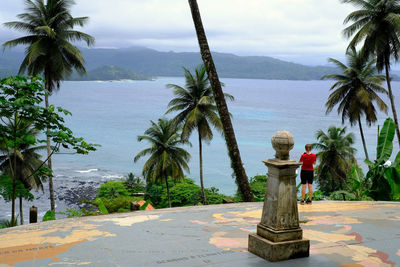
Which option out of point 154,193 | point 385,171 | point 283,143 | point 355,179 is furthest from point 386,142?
point 154,193

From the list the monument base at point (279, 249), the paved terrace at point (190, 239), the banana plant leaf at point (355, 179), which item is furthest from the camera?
the banana plant leaf at point (355, 179)

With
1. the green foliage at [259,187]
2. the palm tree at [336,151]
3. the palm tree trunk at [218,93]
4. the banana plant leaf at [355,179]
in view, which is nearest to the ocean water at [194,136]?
the green foliage at [259,187]

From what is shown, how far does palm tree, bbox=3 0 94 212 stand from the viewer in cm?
2425

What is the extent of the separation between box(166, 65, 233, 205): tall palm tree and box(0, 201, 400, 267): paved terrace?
19.7 meters

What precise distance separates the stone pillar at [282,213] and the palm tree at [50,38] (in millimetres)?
21532

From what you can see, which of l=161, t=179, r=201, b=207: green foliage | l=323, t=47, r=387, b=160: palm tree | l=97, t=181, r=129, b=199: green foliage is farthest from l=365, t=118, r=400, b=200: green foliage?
l=97, t=181, r=129, b=199: green foliage

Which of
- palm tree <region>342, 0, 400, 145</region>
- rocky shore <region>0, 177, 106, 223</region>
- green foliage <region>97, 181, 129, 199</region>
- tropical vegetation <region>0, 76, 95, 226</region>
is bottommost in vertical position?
rocky shore <region>0, 177, 106, 223</region>

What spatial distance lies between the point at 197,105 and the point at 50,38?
38.6ft

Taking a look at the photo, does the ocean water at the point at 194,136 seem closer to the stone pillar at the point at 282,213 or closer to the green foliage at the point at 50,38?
the green foliage at the point at 50,38

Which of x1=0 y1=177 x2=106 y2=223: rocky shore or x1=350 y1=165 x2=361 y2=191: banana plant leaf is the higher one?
x1=350 y1=165 x2=361 y2=191: banana plant leaf

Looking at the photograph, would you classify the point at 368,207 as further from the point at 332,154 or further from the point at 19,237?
the point at 332,154

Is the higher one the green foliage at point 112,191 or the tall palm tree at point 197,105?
the tall palm tree at point 197,105

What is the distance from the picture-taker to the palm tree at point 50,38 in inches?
955

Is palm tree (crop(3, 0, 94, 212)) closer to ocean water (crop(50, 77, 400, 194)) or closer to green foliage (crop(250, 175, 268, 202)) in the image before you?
green foliage (crop(250, 175, 268, 202))
